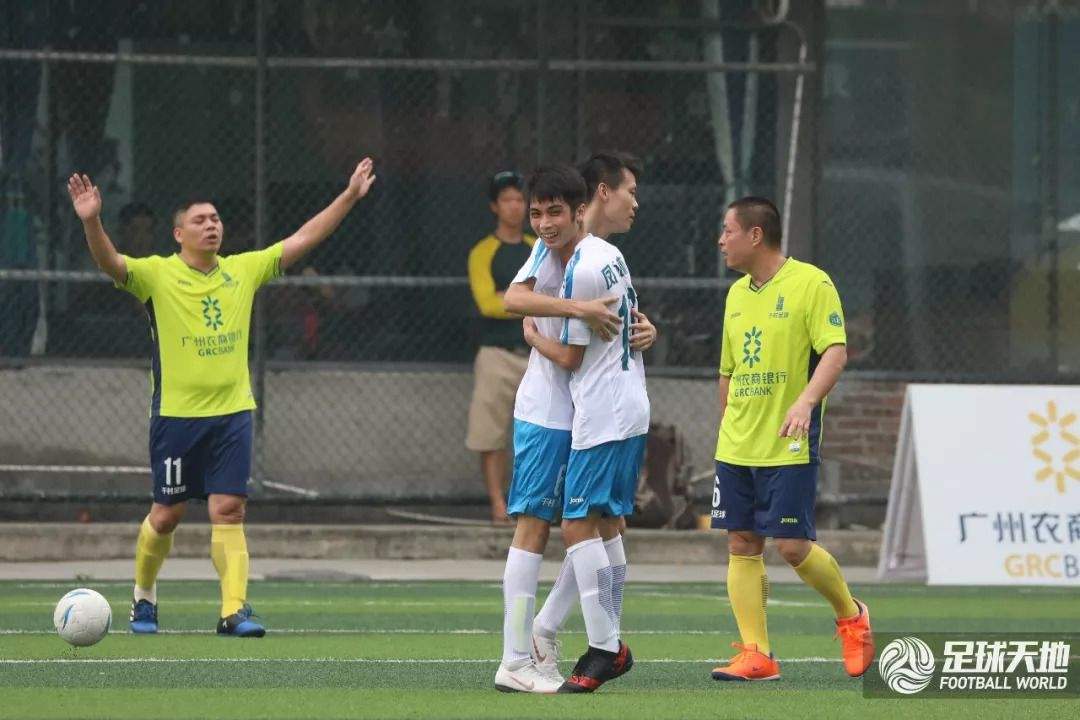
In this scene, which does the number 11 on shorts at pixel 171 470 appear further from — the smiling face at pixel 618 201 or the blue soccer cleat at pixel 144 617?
the smiling face at pixel 618 201

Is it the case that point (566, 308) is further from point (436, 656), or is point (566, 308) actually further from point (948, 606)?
point (948, 606)

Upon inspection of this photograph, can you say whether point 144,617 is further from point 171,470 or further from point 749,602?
point 749,602

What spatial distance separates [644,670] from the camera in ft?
31.9

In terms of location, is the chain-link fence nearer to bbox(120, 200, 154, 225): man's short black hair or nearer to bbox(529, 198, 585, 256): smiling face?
bbox(120, 200, 154, 225): man's short black hair

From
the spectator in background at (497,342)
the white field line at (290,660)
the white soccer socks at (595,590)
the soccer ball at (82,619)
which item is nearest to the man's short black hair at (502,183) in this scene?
the spectator in background at (497,342)

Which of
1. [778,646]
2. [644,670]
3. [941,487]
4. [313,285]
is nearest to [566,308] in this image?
[644,670]

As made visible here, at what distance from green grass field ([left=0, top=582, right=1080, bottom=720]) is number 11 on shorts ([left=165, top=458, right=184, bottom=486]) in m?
0.71

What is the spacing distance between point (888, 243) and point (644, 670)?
8.11 meters

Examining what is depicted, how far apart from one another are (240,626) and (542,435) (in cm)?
275

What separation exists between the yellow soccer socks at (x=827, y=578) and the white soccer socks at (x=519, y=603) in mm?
1257

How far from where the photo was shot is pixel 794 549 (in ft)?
30.5

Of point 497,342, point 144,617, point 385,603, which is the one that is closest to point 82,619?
point 144,617

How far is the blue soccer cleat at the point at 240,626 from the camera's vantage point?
35.8ft

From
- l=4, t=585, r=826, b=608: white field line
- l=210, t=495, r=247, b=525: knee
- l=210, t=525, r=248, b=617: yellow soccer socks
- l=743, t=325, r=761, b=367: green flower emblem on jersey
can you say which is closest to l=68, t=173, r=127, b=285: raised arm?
l=210, t=495, r=247, b=525: knee
